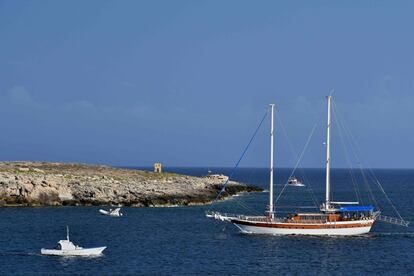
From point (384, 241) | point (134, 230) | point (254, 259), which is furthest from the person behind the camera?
point (134, 230)

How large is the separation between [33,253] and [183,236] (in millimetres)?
17451

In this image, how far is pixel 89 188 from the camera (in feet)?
351

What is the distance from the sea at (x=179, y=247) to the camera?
2206 inches

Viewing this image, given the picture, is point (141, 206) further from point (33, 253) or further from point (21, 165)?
point (33, 253)

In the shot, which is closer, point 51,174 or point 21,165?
point 51,174

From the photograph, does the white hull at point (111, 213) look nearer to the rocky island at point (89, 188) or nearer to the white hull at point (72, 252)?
the rocky island at point (89, 188)

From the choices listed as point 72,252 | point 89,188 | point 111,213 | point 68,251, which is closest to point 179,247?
point 72,252

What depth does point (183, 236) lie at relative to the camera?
74188 mm

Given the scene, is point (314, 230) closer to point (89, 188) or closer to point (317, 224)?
point (317, 224)

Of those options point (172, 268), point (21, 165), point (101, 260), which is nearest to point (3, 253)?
point (101, 260)

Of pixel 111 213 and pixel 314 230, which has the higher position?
pixel 111 213

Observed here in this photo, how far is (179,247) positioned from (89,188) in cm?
4285

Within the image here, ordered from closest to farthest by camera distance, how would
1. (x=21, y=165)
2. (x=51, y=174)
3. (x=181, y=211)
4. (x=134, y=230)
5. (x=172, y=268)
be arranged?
(x=172, y=268), (x=134, y=230), (x=181, y=211), (x=51, y=174), (x=21, y=165)

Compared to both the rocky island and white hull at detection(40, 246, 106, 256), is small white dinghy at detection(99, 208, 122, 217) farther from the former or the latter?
white hull at detection(40, 246, 106, 256)
